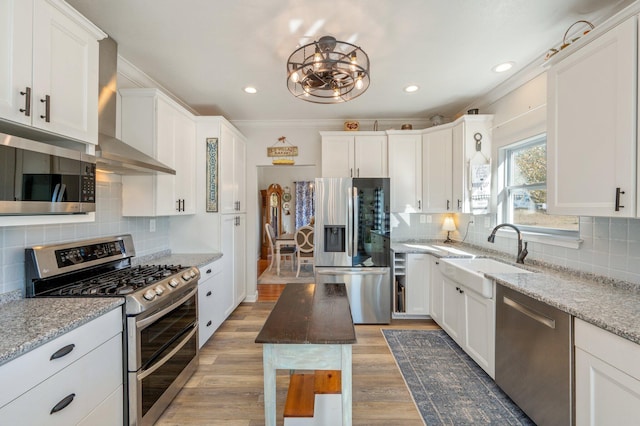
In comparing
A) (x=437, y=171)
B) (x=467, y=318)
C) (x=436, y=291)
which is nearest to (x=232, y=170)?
(x=437, y=171)

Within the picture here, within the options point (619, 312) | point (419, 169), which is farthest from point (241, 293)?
point (619, 312)

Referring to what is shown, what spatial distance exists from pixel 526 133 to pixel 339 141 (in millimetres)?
2024

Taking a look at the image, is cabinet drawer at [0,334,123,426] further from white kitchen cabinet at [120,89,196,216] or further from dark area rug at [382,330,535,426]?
dark area rug at [382,330,535,426]

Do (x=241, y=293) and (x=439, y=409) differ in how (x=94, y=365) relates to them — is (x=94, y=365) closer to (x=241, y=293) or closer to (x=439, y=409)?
(x=439, y=409)

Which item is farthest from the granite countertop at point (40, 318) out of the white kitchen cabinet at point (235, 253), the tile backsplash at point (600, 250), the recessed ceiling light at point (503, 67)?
the recessed ceiling light at point (503, 67)

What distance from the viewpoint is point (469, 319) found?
2.39 metres

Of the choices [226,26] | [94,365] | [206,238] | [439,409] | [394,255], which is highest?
[226,26]

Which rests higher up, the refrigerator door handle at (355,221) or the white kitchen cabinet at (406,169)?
the white kitchen cabinet at (406,169)

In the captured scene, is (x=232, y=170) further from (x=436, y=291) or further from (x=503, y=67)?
(x=503, y=67)

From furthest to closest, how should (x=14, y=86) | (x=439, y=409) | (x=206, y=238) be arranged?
(x=206, y=238), (x=439, y=409), (x=14, y=86)

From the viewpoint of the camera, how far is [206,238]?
123 inches

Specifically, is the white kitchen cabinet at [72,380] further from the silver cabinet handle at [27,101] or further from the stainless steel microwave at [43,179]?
the silver cabinet handle at [27,101]

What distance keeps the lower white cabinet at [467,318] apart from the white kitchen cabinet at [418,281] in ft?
0.48

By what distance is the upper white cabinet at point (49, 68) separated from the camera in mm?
1196
